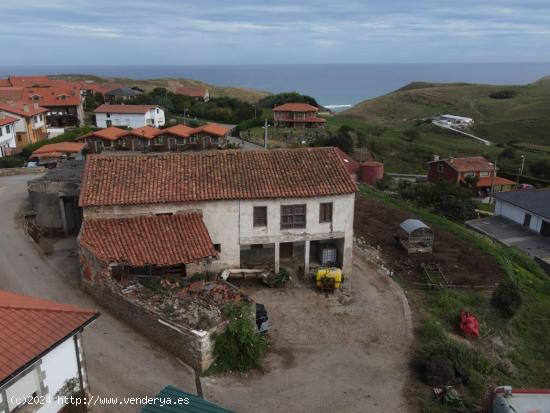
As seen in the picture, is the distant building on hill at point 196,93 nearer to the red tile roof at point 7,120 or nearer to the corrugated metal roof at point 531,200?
the red tile roof at point 7,120

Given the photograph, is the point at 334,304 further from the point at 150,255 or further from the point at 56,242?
the point at 56,242

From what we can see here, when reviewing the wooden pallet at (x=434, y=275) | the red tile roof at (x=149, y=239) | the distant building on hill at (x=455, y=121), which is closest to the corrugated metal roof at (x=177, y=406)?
the red tile roof at (x=149, y=239)

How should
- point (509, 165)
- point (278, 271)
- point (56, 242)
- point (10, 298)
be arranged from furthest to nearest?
1. point (509, 165)
2. point (56, 242)
3. point (278, 271)
4. point (10, 298)

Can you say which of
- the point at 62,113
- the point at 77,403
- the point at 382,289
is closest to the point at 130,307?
the point at 77,403

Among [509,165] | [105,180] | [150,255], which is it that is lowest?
[509,165]

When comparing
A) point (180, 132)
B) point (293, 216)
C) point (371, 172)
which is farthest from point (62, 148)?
point (293, 216)

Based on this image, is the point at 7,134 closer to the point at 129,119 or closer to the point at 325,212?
the point at 129,119
